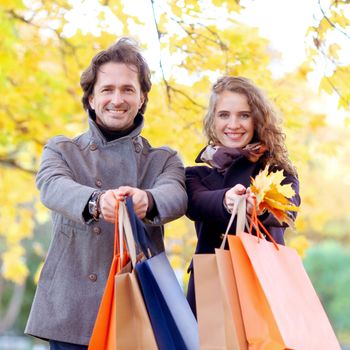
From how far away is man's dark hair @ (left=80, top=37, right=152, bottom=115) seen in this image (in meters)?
3.56

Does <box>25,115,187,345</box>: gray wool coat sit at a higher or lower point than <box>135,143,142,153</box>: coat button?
lower

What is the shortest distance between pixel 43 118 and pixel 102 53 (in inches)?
189

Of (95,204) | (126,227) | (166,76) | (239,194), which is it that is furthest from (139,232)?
(166,76)

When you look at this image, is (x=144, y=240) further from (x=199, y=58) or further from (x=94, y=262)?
(x=199, y=58)

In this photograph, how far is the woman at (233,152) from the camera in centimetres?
362

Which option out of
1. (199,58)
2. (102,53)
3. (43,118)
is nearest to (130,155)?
(102,53)

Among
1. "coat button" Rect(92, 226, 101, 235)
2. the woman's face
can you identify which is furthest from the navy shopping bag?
the woman's face

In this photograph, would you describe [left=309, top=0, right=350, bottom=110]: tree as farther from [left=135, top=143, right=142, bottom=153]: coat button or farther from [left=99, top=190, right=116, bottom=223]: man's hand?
[left=99, top=190, right=116, bottom=223]: man's hand

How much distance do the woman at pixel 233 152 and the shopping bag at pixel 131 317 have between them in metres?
0.62

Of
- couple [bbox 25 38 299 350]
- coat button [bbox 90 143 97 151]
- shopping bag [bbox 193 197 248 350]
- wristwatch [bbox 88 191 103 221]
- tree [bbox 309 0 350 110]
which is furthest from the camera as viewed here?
tree [bbox 309 0 350 110]

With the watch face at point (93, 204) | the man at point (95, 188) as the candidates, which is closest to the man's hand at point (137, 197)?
the man at point (95, 188)

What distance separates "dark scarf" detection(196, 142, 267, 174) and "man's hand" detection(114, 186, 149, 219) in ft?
1.67

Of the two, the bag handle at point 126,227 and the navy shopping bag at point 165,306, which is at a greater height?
the bag handle at point 126,227

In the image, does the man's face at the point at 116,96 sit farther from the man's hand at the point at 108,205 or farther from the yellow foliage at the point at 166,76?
the yellow foliage at the point at 166,76
